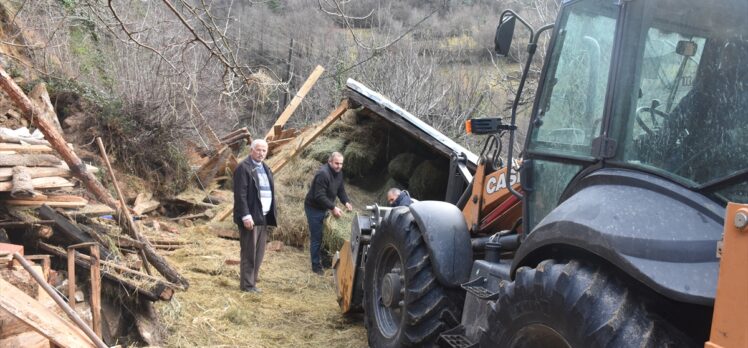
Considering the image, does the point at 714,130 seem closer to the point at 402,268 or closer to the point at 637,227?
the point at 637,227

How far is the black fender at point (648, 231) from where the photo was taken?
2.27 meters

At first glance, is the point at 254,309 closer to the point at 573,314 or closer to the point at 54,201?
the point at 54,201

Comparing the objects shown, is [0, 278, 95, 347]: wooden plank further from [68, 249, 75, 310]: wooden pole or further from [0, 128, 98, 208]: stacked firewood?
[0, 128, 98, 208]: stacked firewood

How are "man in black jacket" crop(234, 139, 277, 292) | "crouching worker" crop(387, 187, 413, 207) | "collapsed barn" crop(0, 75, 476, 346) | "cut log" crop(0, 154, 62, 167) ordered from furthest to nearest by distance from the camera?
"crouching worker" crop(387, 187, 413, 207), "man in black jacket" crop(234, 139, 277, 292), "cut log" crop(0, 154, 62, 167), "collapsed barn" crop(0, 75, 476, 346)

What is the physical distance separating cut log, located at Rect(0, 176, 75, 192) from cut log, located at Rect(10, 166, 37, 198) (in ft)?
0.15

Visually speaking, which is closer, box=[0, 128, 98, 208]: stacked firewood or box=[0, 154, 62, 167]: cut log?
box=[0, 128, 98, 208]: stacked firewood

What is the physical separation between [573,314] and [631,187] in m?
0.64

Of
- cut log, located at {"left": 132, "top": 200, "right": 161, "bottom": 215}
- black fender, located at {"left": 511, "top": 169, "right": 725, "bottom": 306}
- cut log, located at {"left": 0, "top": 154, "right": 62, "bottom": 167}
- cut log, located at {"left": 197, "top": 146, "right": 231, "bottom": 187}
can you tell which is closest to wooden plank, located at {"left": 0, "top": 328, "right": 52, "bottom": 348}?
cut log, located at {"left": 0, "top": 154, "right": 62, "bottom": 167}

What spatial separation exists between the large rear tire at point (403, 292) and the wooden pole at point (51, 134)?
253 cm

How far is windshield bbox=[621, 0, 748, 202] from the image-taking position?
253 centimetres

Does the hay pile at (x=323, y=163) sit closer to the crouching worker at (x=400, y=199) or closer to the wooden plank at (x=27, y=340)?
the crouching worker at (x=400, y=199)

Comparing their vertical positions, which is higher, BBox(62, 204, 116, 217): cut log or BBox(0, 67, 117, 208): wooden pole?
BBox(0, 67, 117, 208): wooden pole

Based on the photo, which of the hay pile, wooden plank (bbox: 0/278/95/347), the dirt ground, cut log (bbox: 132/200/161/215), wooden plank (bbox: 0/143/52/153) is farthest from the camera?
cut log (bbox: 132/200/161/215)

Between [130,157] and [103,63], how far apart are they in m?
2.69
